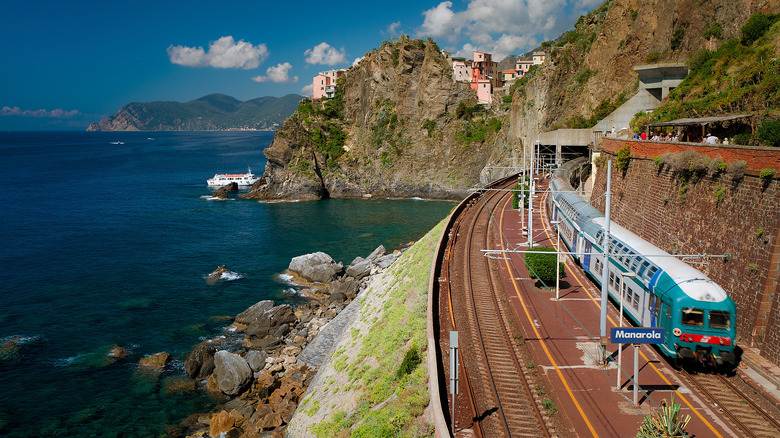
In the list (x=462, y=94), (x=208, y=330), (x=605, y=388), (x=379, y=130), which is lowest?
(x=208, y=330)

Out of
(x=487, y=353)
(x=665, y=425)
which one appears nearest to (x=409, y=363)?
(x=487, y=353)

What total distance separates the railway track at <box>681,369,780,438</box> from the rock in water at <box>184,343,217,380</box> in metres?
23.3

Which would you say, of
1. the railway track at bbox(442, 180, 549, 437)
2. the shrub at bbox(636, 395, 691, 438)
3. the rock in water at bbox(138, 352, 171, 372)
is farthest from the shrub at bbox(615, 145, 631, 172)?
the rock in water at bbox(138, 352, 171, 372)

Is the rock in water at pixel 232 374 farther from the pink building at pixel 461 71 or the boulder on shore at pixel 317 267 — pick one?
the pink building at pixel 461 71

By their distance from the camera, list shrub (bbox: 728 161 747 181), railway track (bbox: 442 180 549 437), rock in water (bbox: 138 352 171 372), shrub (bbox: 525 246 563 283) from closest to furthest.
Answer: railway track (bbox: 442 180 549 437) < shrub (bbox: 728 161 747 181) < shrub (bbox: 525 246 563 283) < rock in water (bbox: 138 352 171 372)

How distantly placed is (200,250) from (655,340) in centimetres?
5012

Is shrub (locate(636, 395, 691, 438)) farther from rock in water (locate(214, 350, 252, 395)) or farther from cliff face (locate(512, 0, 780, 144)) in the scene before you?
cliff face (locate(512, 0, 780, 144))

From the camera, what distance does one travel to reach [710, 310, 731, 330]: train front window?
14.6 meters

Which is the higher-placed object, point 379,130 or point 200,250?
point 379,130

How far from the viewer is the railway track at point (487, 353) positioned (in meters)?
13.1

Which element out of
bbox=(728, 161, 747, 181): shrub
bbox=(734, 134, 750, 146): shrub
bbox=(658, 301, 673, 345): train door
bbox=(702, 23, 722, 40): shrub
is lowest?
bbox=(658, 301, 673, 345): train door

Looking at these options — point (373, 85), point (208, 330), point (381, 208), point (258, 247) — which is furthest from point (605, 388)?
point (373, 85)

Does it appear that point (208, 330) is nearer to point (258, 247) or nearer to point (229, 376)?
point (229, 376)

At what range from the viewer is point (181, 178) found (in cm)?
11950
